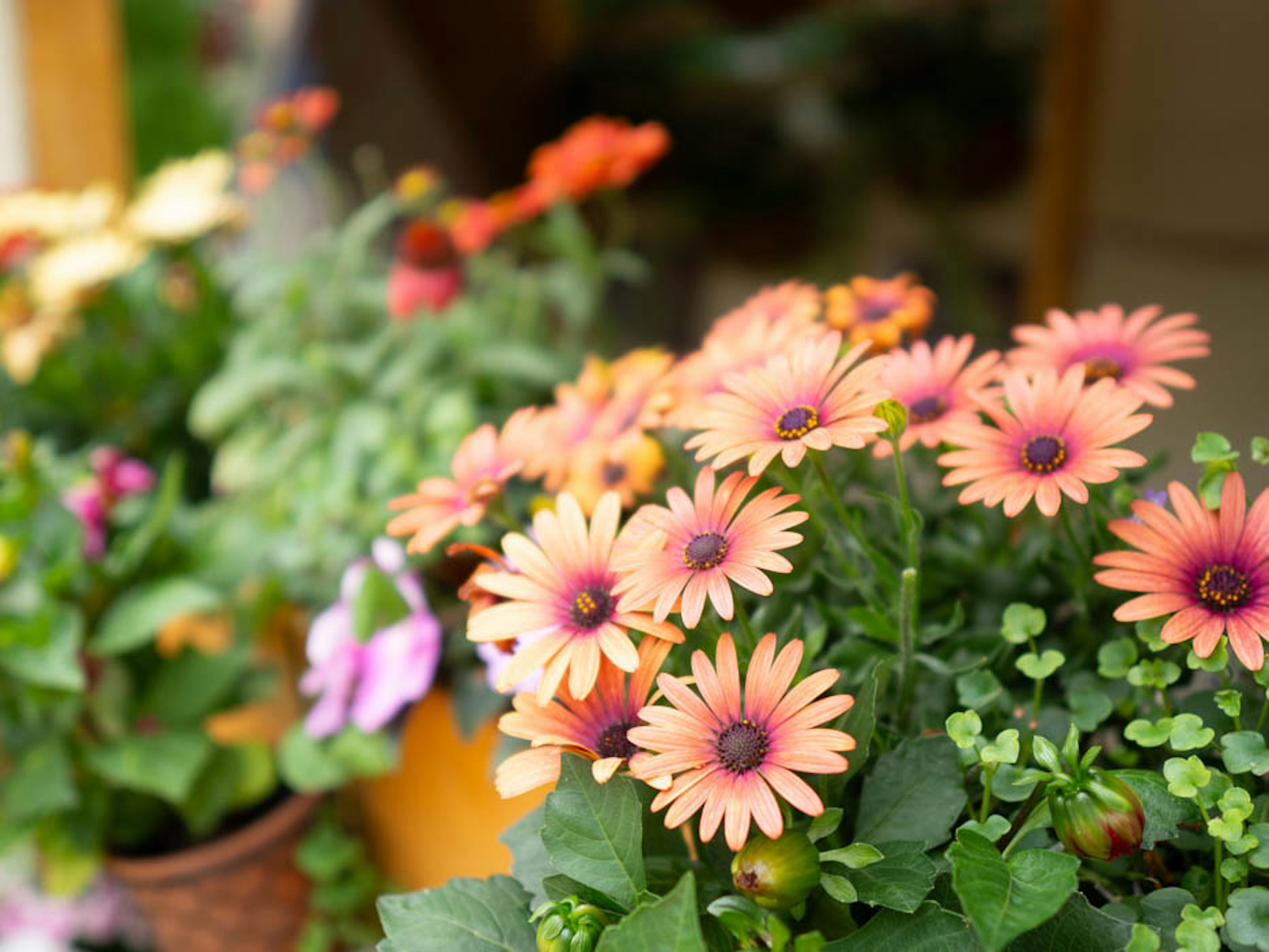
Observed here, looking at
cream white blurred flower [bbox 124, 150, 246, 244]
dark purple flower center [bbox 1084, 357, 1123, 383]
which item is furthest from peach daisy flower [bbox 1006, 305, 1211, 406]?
cream white blurred flower [bbox 124, 150, 246, 244]

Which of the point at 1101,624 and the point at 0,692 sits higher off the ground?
the point at 0,692

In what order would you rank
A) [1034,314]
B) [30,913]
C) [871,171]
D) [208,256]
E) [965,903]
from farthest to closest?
1. [871,171]
2. [1034,314]
3. [208,256]
4. [30,913]
5. [965,903]

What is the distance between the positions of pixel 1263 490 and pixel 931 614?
160mm

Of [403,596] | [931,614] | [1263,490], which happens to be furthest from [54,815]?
[1263,490]

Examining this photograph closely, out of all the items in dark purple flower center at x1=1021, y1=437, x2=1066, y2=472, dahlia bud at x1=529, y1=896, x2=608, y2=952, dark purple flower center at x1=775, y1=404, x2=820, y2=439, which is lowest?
dahlia bud at x1=529, y1=896, x2=608, y2=952

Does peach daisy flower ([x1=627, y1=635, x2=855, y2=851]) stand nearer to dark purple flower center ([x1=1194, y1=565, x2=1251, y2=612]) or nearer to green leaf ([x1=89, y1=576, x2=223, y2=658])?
dark purple flower center ([x1=1194, y1=565, x2=1251, y2=612])

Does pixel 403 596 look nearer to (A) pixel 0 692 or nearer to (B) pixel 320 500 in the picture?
(B) pixel 320 500

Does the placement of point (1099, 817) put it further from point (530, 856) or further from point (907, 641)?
point (530, 856)

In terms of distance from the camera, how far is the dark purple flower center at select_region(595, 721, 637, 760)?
0.38 meters

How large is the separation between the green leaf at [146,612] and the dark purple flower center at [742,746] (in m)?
0.53

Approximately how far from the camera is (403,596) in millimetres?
630

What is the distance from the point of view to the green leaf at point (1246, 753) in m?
0.36

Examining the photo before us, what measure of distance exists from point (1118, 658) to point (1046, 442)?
0.10 metres

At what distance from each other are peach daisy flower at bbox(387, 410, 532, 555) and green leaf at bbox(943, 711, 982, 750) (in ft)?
0.69
